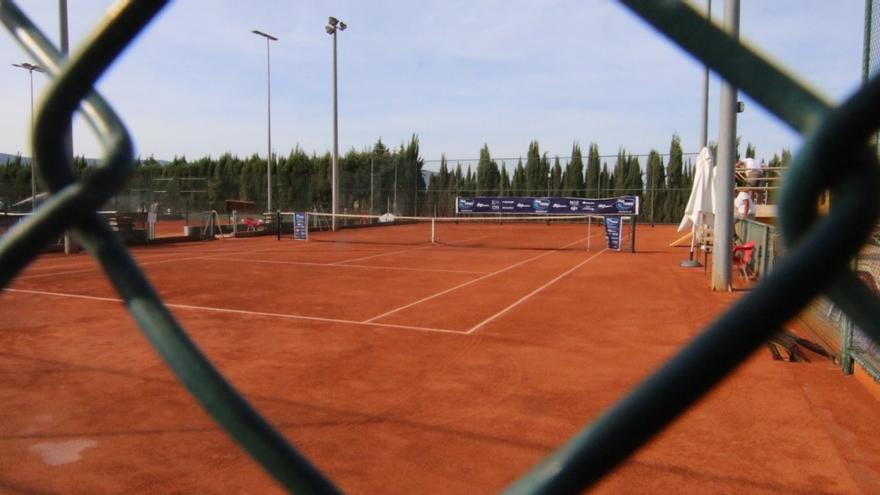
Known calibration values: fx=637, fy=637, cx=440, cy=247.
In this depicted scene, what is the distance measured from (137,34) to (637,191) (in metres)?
41.6

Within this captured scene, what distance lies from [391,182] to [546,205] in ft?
31.9

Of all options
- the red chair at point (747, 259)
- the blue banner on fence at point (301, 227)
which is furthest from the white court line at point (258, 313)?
the blue banner on fence at point (301, 227)

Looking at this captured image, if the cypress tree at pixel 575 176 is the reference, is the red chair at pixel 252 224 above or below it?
below

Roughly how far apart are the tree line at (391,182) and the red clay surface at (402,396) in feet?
75.3

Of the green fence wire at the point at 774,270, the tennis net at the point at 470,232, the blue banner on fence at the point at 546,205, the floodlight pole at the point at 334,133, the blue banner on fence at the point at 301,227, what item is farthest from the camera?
the blue banner on fence at the point at 546,205

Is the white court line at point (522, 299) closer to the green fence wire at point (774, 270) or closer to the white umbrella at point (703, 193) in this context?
the white umbrella at point (703, 193)

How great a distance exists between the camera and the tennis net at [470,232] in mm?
22828

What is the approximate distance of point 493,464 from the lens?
398 centimetres

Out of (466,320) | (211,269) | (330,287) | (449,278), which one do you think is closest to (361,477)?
(466,320)

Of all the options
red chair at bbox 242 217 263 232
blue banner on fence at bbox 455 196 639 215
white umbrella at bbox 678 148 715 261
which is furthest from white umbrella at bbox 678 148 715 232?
blue banner on fence at bbox 455 196 639 215

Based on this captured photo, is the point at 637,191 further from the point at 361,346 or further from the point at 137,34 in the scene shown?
the point at 137,34

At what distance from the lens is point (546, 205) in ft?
126

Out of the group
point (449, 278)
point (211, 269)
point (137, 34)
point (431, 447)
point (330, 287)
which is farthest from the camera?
point (211, 269)

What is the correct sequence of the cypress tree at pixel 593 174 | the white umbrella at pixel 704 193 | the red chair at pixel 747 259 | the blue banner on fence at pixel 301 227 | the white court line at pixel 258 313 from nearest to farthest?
the white court line at pixel 258 313 < the red chair at pixel 747 259 < the white umbrella at pixel 704 193 < the blue banner on fence at pixel 301 227 < the cypress tree at pixel 593 174
